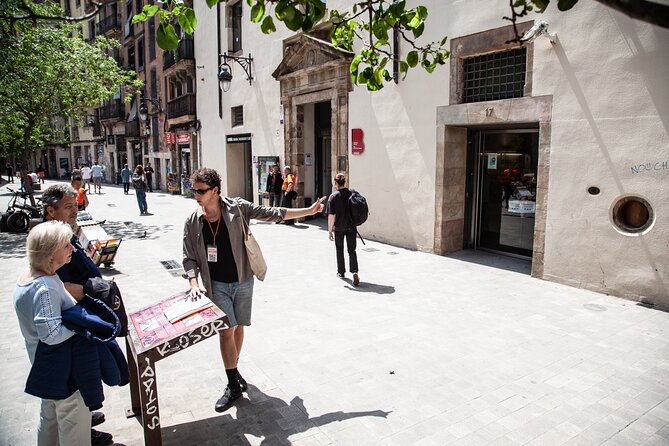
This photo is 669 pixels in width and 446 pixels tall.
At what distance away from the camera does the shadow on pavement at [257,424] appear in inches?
139

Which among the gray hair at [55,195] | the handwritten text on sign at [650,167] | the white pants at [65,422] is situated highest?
the handwritten text on sign at [650,167]

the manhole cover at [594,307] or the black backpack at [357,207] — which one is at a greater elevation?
the black backpack at [357,207]

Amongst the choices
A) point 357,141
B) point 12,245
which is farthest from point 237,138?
point 12,245

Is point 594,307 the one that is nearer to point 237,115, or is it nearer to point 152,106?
point 237,115

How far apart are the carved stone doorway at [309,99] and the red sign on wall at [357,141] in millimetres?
454

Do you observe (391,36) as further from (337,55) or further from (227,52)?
(227,52)

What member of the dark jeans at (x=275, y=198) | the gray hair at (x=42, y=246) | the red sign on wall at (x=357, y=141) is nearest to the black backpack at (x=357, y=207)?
the red sign on wall at (x=357, y=141)

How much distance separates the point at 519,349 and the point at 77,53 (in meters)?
14.0

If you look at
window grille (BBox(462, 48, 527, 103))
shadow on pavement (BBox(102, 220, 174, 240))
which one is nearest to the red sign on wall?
window grille (BBox(462, 48, 527, 103))

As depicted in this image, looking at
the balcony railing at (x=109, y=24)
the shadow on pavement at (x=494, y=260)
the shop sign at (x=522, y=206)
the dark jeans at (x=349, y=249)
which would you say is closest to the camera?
the dark jeans at (x=349, y=249)

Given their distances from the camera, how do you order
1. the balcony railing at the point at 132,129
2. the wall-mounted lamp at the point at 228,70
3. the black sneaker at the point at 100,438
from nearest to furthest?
the black sneaker at the point at 100,438, the wall-mounted lamp at the point at 228,70, the balcony railing at the point at 132,129

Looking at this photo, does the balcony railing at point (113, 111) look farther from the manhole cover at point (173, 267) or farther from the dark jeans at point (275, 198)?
the manhole cover at point (173, 267)

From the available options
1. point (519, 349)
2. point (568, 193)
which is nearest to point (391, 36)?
point (568, 193)

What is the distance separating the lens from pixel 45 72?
41.6 ft
